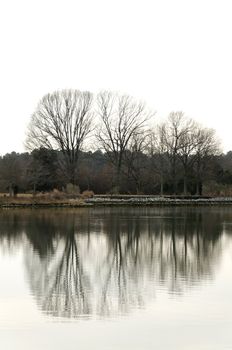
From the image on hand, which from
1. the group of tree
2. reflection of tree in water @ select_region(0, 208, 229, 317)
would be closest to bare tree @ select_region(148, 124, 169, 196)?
the group of tree

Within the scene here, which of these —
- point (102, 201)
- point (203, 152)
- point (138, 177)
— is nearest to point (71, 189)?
point (102, 201)

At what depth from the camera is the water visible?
28.7 feet

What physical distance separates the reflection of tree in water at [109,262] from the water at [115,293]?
0.08 ft

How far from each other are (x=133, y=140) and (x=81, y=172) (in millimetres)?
9271

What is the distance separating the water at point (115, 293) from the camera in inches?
345

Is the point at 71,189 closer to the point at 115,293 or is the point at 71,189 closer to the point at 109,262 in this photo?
the point at 109,262

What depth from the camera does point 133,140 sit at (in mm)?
68250

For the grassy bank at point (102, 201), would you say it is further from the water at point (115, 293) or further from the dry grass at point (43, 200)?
the water at point (115, 293)

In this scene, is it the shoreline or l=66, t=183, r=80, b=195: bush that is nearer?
the shoreline

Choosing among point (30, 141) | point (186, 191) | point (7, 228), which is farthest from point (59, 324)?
point (186, 191)

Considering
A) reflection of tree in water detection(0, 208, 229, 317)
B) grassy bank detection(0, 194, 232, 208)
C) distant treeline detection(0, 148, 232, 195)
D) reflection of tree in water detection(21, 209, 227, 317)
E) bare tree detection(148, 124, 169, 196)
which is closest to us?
reflection of tree in water detection(21, 209, 227, 317)

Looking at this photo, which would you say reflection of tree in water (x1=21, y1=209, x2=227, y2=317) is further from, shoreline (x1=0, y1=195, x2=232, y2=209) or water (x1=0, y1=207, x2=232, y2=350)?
shoreline (x1=0, y1=195, x2=232, y2=209)

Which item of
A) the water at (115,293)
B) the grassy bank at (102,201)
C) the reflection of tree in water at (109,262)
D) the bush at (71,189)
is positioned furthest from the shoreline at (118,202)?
the water at (115,293)

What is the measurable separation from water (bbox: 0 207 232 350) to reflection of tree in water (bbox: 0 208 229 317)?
24mm
